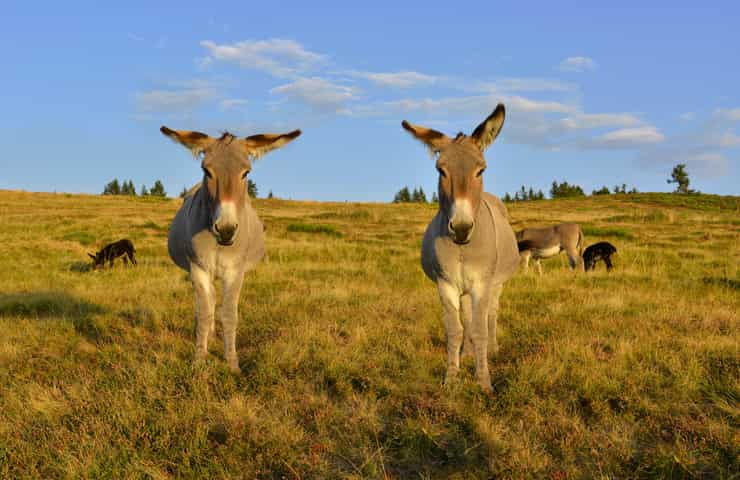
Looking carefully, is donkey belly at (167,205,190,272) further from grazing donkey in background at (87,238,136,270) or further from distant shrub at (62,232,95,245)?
distant shrub at (62,232,95,245)

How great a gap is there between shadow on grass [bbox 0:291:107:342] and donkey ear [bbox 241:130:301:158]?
4.41 m

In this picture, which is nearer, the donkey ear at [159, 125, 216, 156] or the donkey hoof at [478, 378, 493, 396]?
the donkey hoof at [478, 378, 493, 396]

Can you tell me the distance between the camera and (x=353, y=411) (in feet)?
15.4

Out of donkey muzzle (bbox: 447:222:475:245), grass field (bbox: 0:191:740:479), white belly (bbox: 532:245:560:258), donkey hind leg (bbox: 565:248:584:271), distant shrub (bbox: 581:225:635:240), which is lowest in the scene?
Answer: grass field (bbox: 0:191:740:479)

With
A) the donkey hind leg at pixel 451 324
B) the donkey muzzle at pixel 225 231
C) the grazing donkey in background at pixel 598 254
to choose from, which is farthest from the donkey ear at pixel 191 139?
the grazing donkey in background at pixel 598 254

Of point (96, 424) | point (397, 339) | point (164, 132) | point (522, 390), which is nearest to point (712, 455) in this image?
point (522, 390)

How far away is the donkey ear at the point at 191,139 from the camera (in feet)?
18.8

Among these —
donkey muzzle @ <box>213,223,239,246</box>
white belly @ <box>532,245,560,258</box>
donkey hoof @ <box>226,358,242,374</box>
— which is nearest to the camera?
donkey muzzle @ <box>213,223,239,246</box>

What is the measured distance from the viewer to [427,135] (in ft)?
17.0

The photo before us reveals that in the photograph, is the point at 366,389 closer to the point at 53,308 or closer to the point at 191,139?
the point at 191,139

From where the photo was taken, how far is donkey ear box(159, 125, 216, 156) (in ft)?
18.8

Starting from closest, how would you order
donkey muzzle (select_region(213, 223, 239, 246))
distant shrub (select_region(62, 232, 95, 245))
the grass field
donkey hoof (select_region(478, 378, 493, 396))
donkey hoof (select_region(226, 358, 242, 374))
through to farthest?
1. the grass field
2. donkey muzzle (select_region(213, 223, 239, 246))
3. donkey hoof (select_region(478, 378, 493, 396))
4. donkey hoof (select_region(226, 358, 242, 374))
5. distant shrub (select_region(62, 232, 95, 245))

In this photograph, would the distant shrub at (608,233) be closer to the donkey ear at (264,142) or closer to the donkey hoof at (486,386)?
the donkey hoof at (486,386)

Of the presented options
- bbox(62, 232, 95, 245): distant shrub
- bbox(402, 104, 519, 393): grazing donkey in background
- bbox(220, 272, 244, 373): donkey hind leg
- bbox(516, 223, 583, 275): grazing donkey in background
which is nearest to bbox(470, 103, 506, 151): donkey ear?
bbox(402, 104, 519, 393): grazing donkey in background
